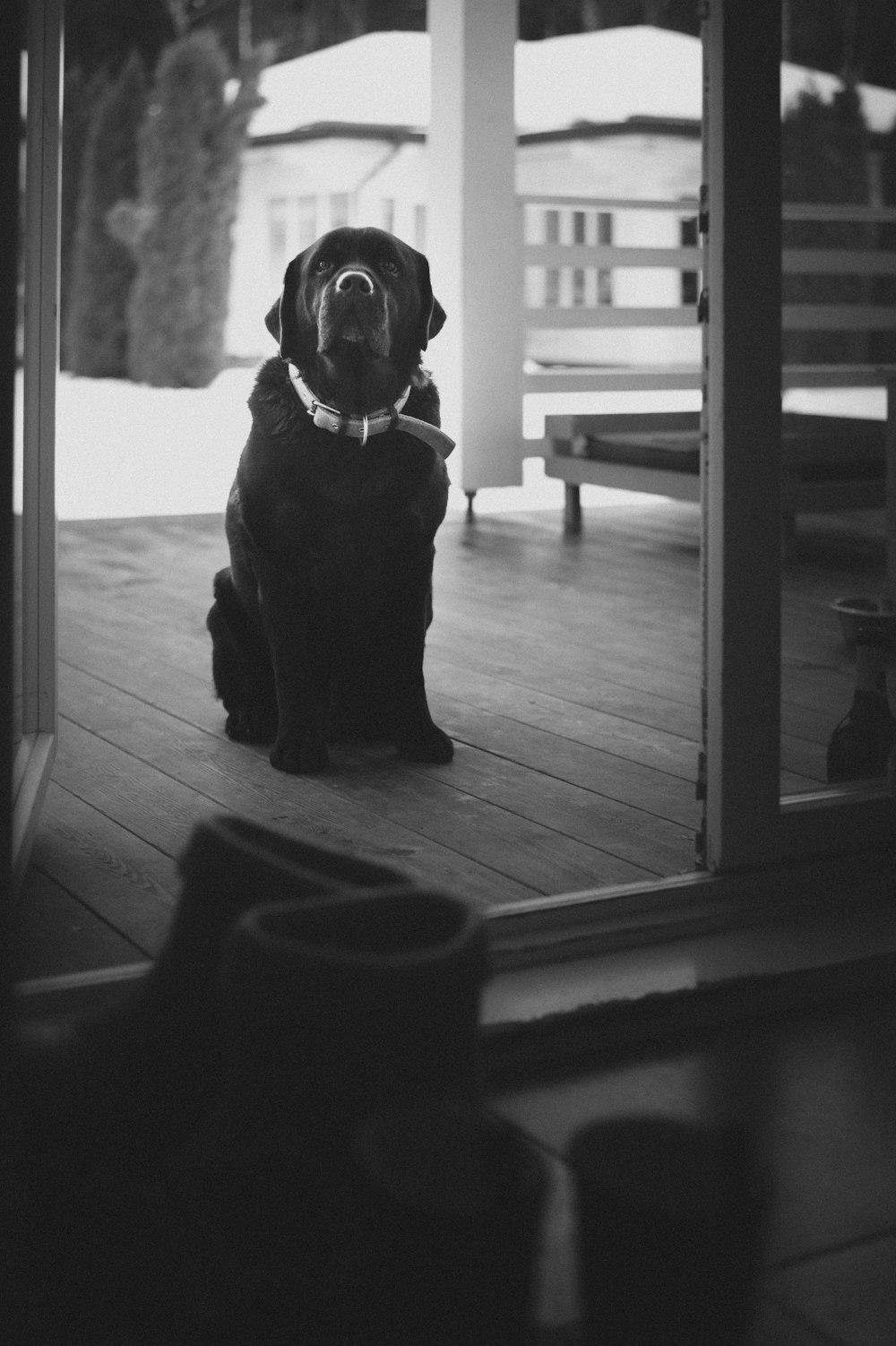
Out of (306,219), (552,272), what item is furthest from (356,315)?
(306,219)

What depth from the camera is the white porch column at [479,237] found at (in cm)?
645

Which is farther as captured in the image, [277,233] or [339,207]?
[277,233]

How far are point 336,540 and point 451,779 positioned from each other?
0.48 meters

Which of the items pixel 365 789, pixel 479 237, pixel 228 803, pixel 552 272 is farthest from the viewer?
pixel 552 272

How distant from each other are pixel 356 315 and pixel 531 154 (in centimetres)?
1262

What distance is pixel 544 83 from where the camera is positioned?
514 inches

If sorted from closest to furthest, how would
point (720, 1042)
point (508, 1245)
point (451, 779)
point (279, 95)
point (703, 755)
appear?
point (508, 1245)
point (720, 1042)
point (703, 755)
point (451, 779)
point (279, 95)

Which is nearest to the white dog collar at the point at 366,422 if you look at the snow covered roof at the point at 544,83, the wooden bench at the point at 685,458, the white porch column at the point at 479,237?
the wooden bench at the point at 685,458

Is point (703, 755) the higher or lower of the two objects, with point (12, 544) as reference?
lower

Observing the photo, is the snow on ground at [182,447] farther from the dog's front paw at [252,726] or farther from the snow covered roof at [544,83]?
the snow covered roof at [544,83]

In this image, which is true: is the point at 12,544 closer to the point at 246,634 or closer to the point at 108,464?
the point at 246,634

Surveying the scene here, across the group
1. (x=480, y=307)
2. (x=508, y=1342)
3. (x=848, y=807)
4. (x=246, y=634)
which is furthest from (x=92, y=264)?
(x=508, y=1342)

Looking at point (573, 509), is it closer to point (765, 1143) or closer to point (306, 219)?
point (765, 1143)

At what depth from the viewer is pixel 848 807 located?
7.40 ft
